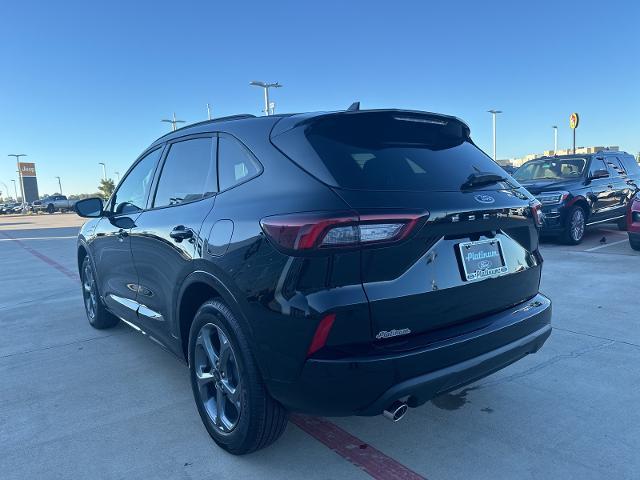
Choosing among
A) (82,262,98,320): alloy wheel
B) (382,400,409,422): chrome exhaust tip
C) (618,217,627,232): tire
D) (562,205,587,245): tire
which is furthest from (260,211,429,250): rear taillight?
(618,217,627,232): tire

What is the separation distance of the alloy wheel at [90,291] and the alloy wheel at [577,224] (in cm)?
807

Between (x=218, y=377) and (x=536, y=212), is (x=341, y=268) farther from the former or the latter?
(x=536, y=212)

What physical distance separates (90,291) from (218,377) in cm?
299

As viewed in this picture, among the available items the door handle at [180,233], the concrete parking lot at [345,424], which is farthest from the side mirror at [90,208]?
the door handle at [180,233]

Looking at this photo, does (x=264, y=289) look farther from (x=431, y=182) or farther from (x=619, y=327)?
(x=619, y=327)

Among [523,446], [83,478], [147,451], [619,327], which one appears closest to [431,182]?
[523,446]

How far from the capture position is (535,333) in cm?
255

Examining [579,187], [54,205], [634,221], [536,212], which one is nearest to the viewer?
[536,212]

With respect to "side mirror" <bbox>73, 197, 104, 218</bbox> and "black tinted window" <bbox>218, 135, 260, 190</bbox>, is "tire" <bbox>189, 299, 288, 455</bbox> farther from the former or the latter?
"side mirror" <bbox>73, 197, 104, 218</bbox>

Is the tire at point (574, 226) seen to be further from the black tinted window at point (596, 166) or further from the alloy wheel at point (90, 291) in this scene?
the alloy wheel at point (90, 291)

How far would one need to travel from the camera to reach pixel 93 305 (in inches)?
193

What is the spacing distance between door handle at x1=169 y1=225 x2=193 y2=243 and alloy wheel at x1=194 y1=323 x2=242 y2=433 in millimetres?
528

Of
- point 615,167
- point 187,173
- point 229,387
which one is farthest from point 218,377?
point 615,167

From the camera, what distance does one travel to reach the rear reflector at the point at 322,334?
195 cm
